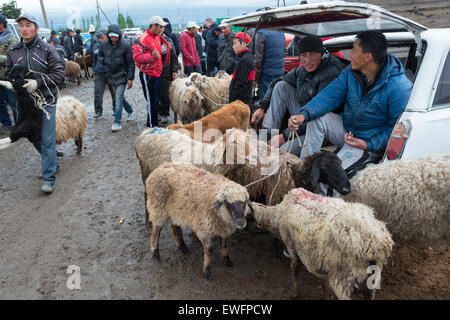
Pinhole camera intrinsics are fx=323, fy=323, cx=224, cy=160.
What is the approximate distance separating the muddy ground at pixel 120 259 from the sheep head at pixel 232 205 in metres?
0.69

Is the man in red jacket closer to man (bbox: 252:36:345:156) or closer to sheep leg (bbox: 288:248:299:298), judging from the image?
man (bbox: 252:36:345:156)

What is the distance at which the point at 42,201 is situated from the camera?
5.22 meters

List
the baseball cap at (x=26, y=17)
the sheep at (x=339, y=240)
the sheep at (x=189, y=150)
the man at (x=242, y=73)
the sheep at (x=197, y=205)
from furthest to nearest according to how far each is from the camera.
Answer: the man at (x=242, y=73), the baseball cap at (x=26, y=17), the sheep at (x=189, y=150), the sheep at (x=197, y=205), the sheep at (x=339, y=240)

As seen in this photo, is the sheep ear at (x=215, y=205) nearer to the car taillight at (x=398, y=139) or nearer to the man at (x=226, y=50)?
the car taillight at (x=398, y=139)

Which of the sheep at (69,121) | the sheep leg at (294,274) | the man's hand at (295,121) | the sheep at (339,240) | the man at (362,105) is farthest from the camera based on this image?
the sheep at (69,121)

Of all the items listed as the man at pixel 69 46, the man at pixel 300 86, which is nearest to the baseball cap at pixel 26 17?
the man at pixel 300 86

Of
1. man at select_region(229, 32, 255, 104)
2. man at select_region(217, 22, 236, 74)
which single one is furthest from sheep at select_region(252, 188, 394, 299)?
man at select_region(217, 22, 236, 74)

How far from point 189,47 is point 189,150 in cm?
793

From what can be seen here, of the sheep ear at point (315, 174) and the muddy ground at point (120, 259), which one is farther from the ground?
the sheep ear at point (315, 174)

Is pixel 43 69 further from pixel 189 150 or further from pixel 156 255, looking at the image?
pixel 156 255

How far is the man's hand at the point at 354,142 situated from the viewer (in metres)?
3.46

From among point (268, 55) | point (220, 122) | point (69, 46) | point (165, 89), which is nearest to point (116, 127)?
point (165, 89)
